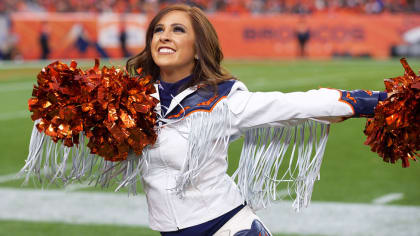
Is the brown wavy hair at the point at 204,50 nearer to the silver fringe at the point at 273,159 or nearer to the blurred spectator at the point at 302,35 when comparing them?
the silver fringe at the point at 273,159

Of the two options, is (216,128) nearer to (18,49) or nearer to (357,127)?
(357,127)

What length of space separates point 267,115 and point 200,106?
248mm

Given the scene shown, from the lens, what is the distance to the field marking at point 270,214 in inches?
205

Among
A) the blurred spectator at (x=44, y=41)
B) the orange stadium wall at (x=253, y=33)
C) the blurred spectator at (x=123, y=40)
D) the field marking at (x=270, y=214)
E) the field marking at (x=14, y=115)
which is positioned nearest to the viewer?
the field marking at (x=270, y=214)

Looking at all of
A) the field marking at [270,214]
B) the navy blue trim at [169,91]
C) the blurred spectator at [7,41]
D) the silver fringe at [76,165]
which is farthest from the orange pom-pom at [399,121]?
the blurred spectator at [7,41]

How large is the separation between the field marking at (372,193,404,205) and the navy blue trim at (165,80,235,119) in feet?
10.9

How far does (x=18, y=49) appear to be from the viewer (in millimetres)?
21203

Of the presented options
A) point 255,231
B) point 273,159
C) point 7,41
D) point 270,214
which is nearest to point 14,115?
point 270,214

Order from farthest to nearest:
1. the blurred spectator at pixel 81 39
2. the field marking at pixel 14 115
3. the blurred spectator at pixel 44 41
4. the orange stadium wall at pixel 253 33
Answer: the blurred spectator at pixel 81 39
the orange stadium wall at pixel 253 33
the blurred spectator at pixel 44 41
the field marking at pixel 14 115

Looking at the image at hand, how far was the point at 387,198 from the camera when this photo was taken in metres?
6.09

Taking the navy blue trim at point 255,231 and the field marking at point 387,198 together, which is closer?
the navy blue trim at point 255,231

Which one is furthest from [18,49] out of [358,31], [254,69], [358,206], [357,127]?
[358,206]

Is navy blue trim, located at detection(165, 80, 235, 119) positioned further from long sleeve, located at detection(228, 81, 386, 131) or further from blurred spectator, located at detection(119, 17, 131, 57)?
blurred spectator, located at detection(119, 17, 131, 57)

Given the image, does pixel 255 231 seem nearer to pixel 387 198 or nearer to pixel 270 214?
pixel 270 214
